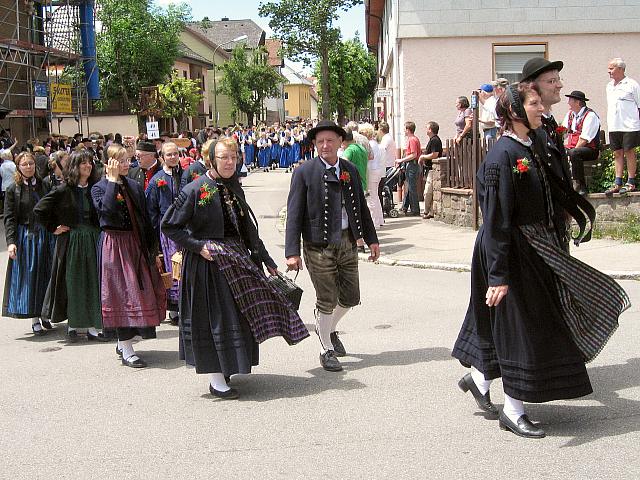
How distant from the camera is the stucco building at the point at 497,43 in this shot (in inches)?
712

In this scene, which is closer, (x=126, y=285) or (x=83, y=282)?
(x=126, y=285)

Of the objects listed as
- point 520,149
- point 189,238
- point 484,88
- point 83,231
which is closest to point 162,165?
point 83,231

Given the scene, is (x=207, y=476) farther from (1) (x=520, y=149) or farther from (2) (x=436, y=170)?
(2) (x=436, y=170)

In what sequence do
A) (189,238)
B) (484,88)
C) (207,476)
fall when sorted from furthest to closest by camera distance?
(484,88) → (189,238) → (207,476)

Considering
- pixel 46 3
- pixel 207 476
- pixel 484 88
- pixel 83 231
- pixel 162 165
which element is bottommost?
pixel 207 476

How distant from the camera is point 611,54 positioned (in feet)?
60.1

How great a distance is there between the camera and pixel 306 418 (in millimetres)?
5449

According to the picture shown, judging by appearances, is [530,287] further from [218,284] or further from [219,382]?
[219,382]

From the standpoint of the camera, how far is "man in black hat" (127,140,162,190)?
9.34m

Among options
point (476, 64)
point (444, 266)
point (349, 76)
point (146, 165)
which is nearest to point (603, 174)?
point (444, 266)

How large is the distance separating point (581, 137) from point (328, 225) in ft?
A: 23.3

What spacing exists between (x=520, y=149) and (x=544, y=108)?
0.89 ft

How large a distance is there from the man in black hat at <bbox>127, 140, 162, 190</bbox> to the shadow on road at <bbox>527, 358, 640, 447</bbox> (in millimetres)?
5345

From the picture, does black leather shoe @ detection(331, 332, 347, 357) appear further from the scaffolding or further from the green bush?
the scaffolding
